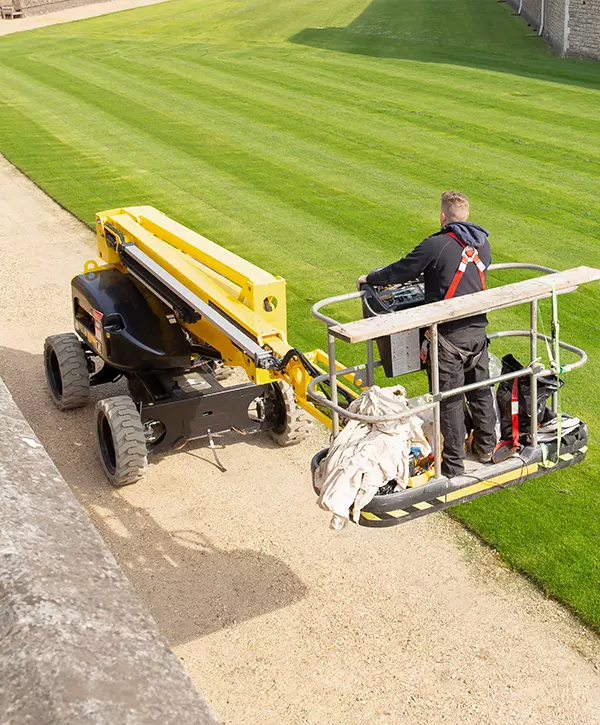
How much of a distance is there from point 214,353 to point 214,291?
40.4 inches

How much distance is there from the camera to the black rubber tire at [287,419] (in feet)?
28.9

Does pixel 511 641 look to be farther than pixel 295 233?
No

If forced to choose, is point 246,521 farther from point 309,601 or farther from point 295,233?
point 295,233

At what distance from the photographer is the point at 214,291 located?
764 cm

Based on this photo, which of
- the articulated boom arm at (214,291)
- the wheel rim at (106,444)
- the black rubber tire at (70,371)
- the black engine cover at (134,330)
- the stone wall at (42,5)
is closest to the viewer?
the articulated boom arm at (214,291)

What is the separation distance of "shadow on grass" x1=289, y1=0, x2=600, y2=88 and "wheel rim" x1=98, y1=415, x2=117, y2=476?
20.8 meters

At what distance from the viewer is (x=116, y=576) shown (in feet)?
10.3

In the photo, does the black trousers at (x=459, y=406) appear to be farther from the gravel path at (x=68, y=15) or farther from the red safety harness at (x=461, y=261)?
the gravel path at (x=68, y=15)

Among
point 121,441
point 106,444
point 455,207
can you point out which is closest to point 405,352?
point 455,207

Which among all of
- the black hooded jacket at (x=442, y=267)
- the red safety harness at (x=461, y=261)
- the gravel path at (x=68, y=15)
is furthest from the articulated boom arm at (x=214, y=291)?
the gravel path at (x=68, y=15)

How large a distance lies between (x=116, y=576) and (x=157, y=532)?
4765 millimetres

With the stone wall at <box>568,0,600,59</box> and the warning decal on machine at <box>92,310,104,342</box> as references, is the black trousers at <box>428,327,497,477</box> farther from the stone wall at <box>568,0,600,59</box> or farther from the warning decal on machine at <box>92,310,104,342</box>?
the stone wall at <box>568,0,600,59</box>

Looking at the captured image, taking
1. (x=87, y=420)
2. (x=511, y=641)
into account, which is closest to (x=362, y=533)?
(x=511, y=641)

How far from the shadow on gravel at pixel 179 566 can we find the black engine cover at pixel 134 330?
1.00m
